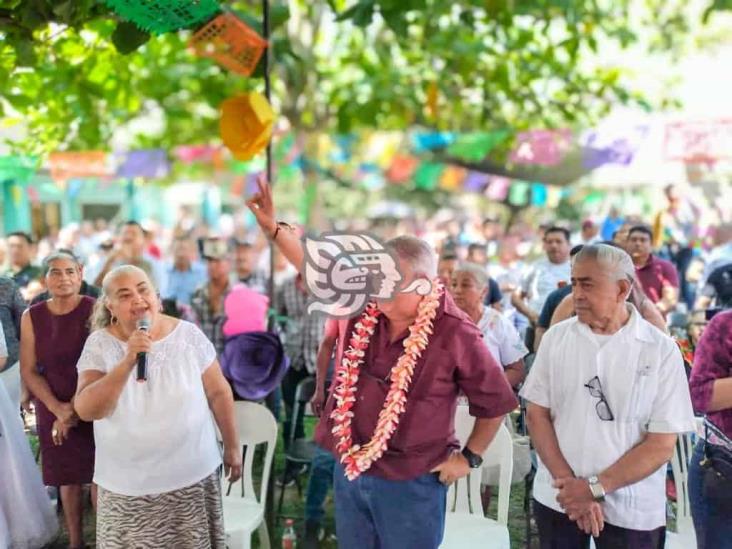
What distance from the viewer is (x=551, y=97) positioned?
33.1 ft

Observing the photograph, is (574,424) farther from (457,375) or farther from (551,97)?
(551,97)

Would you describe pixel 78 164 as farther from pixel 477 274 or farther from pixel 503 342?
pixel 503 342

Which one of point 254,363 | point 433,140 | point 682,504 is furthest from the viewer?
point 433,140

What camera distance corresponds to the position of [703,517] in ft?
9.67

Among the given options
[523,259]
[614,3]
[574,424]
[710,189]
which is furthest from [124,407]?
[710,189]

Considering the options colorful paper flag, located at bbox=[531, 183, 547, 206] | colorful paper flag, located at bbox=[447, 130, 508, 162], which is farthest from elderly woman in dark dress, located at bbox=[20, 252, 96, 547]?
colorful paper flag, located at bbox=[531, 183, 547, 206]

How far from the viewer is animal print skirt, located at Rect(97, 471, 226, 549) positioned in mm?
3102

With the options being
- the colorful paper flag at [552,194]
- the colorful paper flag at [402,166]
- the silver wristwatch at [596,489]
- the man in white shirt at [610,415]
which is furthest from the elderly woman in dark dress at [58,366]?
the colorful paper flag at [552,194]

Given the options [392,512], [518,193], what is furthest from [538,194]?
[392,512]

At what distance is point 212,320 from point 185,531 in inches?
121

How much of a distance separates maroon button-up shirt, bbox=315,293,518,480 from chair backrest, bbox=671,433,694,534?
1283 mm

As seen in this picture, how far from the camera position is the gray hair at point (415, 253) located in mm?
2576

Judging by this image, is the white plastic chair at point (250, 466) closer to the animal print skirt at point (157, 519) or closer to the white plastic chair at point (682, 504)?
the animal print skirt at point (157, 519)

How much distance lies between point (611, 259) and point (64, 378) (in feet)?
9.14
